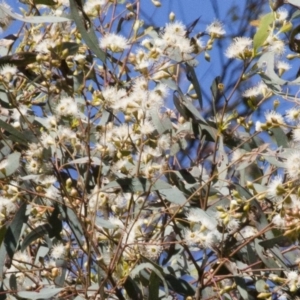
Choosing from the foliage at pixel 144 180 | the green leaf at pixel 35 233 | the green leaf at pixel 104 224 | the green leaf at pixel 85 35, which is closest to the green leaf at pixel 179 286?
the foliage at pixel 144 180

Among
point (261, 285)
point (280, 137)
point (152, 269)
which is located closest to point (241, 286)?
point (261, 285)

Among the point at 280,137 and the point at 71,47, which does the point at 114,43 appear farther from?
the point at 280,137

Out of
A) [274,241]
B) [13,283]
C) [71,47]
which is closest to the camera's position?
[274,241]

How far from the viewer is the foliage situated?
1254mm

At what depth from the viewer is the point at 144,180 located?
127 centimetres

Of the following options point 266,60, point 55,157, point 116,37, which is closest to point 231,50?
point 266,60

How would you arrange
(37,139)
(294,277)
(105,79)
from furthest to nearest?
(105,79) < (37,139) < (294,277)

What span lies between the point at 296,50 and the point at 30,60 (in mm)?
436

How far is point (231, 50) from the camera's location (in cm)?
130

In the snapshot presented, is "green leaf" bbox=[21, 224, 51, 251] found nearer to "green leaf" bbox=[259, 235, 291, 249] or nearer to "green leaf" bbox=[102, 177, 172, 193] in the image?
"green leaf" bbox=[102, 177, 172, 193]

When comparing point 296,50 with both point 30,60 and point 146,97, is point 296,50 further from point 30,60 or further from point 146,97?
point 30,60

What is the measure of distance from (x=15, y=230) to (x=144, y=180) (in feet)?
0.72

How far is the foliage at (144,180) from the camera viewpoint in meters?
1.25

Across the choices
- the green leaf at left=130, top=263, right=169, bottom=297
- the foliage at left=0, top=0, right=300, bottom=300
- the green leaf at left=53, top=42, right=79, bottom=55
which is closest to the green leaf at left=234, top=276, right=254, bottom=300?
the foliage at left=0, top=0, right=300, bottom=300
